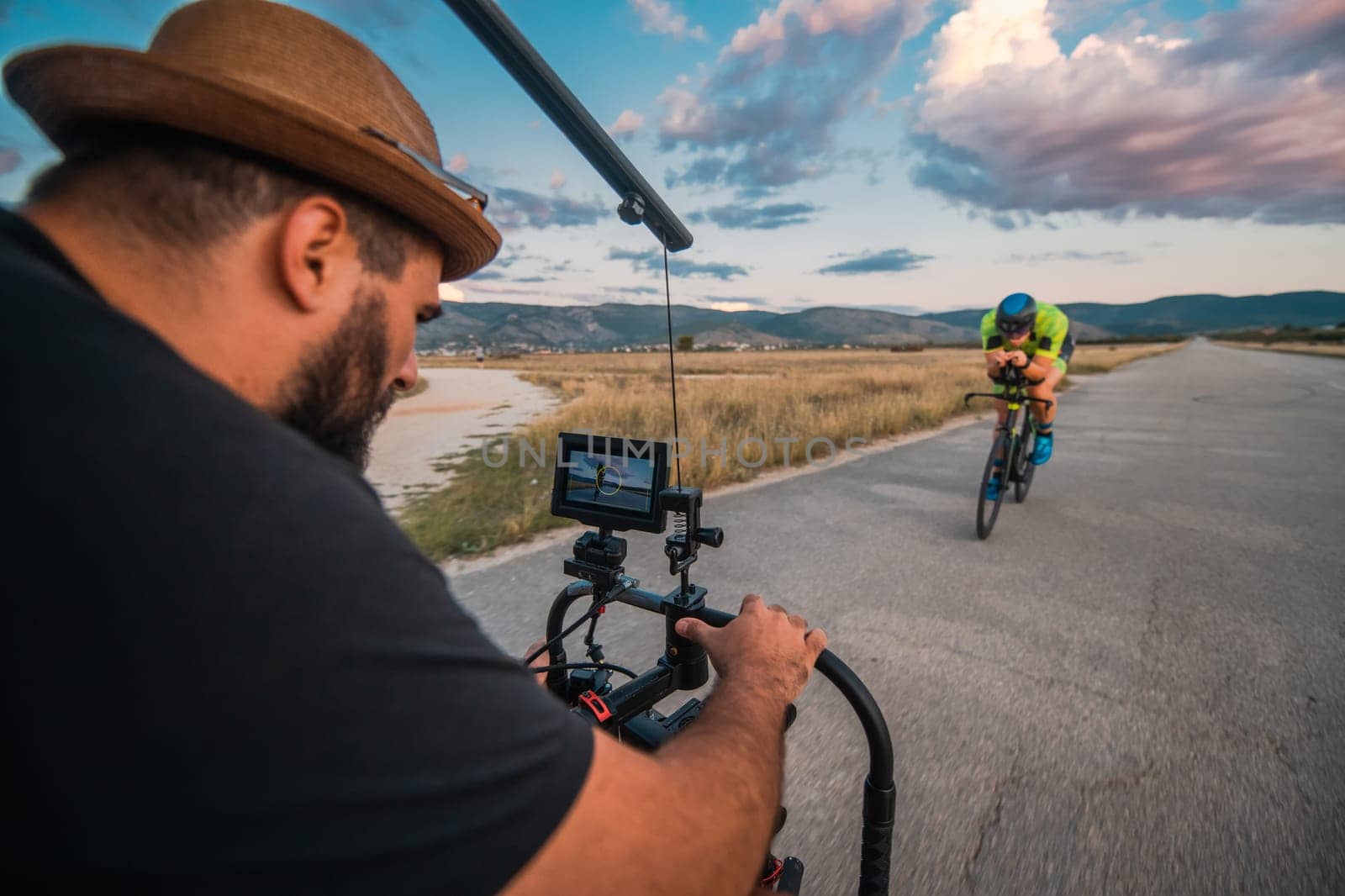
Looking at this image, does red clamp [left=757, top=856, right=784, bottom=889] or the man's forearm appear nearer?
the man's forearm

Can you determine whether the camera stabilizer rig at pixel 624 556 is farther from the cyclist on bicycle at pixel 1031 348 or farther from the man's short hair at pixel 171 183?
the cyclist on bicycle at pixel 1031 348

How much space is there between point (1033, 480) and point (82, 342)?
7.74 meters

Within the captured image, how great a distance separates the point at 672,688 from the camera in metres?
1.46

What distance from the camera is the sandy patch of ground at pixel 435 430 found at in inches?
309

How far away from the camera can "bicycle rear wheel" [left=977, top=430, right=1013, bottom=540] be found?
4.70 m

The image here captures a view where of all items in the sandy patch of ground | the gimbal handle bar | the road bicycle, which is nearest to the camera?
the gimbal handle bar

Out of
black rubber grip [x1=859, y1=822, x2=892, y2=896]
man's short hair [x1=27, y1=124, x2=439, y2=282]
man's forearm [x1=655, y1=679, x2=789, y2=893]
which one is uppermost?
man's short hair [x1=27, y1=124, x2=439, y2=282]

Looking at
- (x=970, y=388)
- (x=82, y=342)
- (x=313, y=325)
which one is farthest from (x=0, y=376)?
(x=970, y=388)

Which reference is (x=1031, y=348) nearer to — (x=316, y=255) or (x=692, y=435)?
(x=692, y=435)

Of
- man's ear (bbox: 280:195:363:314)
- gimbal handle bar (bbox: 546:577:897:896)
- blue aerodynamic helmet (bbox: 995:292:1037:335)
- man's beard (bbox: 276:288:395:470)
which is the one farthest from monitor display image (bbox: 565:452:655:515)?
blue aerodynamic helmet (bbox: 995:292:1037:335)

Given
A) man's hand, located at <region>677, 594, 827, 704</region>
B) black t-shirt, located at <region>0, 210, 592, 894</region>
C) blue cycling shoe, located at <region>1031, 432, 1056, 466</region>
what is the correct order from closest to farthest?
black t-shirt, located at <region>0, 210, 592, 894</region> < man's hand, located at <region>677, 594, 827, 704</region> < blue cycling shoe, located at <region>1031, 432, 1056, 466</region>

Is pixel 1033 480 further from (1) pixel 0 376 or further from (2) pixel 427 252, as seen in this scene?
(1) pixel 0 376

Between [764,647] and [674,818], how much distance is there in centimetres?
44

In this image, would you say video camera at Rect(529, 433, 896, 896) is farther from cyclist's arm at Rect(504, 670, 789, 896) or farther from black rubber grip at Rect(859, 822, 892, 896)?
cyclist's arm at Rect(504, 670, 789, 896)
